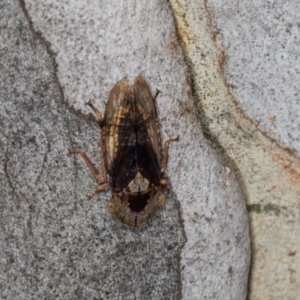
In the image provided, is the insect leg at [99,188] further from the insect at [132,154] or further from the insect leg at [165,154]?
the insect leg at [165,154]

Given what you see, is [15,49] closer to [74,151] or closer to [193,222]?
[74,151]

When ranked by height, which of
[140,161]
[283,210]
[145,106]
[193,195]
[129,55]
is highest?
[129,55]

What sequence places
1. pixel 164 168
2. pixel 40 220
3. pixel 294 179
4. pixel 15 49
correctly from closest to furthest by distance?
pixel 15 49, pixel 40 220, pixel 164 168, pixel 294 179

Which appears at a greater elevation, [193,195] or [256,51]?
[256,51]

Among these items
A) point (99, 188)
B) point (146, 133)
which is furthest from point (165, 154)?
point (99, 188)

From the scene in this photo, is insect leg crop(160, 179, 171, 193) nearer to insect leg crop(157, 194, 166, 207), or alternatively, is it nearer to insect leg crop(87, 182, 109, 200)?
insect leg crop(157, 194, 166, 207)

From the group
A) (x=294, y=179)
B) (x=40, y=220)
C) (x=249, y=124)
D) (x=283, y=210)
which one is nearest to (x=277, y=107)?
(x=249, y=124)
